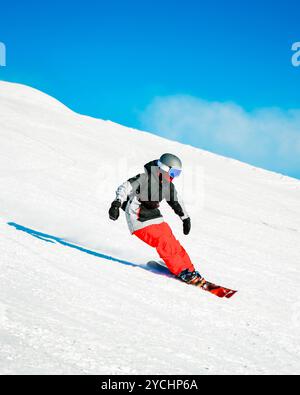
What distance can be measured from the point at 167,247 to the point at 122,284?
3.59 feet

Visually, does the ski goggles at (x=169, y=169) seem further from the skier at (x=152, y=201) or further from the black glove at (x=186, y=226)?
the black glove at (x=186, y=226)

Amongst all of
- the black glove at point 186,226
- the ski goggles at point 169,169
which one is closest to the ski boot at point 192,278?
the black glove at point 186,226

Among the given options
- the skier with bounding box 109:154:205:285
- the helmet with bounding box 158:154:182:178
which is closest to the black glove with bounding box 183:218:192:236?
the skier with bounding box 109:154:205:285

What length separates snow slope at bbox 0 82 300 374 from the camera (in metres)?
2.72

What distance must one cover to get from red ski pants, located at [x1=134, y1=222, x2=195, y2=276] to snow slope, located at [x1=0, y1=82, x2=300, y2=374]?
→ 0.81 feet

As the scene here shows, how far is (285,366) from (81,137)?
15658mm

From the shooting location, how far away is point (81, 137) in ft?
58.6

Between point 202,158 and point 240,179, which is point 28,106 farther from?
point 240,179

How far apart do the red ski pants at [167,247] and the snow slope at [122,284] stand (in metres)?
0.25

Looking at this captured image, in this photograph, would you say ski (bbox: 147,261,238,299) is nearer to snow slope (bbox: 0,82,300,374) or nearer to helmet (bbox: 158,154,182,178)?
snow slope (bbox: 0,82,300,374)

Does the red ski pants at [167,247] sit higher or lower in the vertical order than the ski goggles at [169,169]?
lower

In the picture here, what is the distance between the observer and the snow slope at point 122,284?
2.72 meters

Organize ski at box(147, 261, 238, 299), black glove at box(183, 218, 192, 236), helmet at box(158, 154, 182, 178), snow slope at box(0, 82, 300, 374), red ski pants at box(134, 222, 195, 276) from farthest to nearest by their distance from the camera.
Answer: black glove at box(183, 218, 192, 236), helmet at box(158, 154, 182, 178), red ski pants at box(134, 222, 195, 276), ski at box(147, 261, 238, 299), snow slope at box(0, 82, 300, 374)

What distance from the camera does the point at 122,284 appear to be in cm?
453
